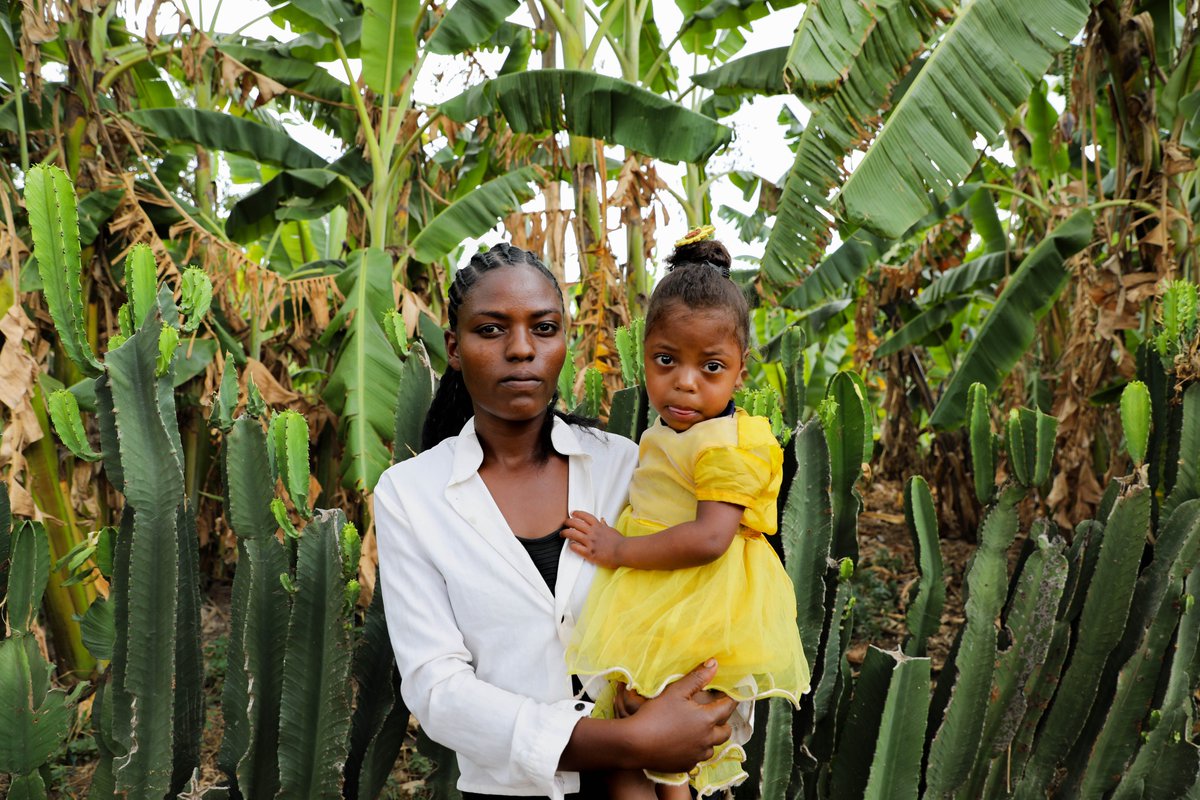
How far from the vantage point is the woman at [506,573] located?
1.50 meters

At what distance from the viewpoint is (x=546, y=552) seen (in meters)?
1.70

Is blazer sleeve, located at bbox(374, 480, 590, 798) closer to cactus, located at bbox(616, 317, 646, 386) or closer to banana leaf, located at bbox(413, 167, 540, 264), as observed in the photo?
cactus, located at bbox(616, 317, 646, 386)

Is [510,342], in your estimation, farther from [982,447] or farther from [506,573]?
[982,447]

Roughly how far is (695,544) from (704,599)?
11cm

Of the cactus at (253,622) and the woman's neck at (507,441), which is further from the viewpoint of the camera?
the cactus at (253,622)

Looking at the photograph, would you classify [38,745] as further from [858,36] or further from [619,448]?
[858,36]

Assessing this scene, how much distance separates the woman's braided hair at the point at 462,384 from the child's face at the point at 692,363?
22cm

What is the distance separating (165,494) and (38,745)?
2.66 ft

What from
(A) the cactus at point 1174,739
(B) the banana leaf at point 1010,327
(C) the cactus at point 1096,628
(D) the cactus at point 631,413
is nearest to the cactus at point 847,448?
(D) the cactus at point 631,413

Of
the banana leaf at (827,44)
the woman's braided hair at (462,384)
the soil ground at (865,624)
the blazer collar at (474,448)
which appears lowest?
the soil ground at (865,624)

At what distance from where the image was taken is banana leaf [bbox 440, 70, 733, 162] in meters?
4.15

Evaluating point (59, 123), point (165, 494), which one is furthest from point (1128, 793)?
point (59, 123)

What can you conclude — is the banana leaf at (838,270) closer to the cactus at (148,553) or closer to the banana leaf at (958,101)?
the banana leaf at (958,101)

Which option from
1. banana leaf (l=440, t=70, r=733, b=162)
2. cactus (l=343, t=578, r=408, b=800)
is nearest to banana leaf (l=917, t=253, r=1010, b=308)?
banana leaf (l=440, t=70, r=733, b=162)
